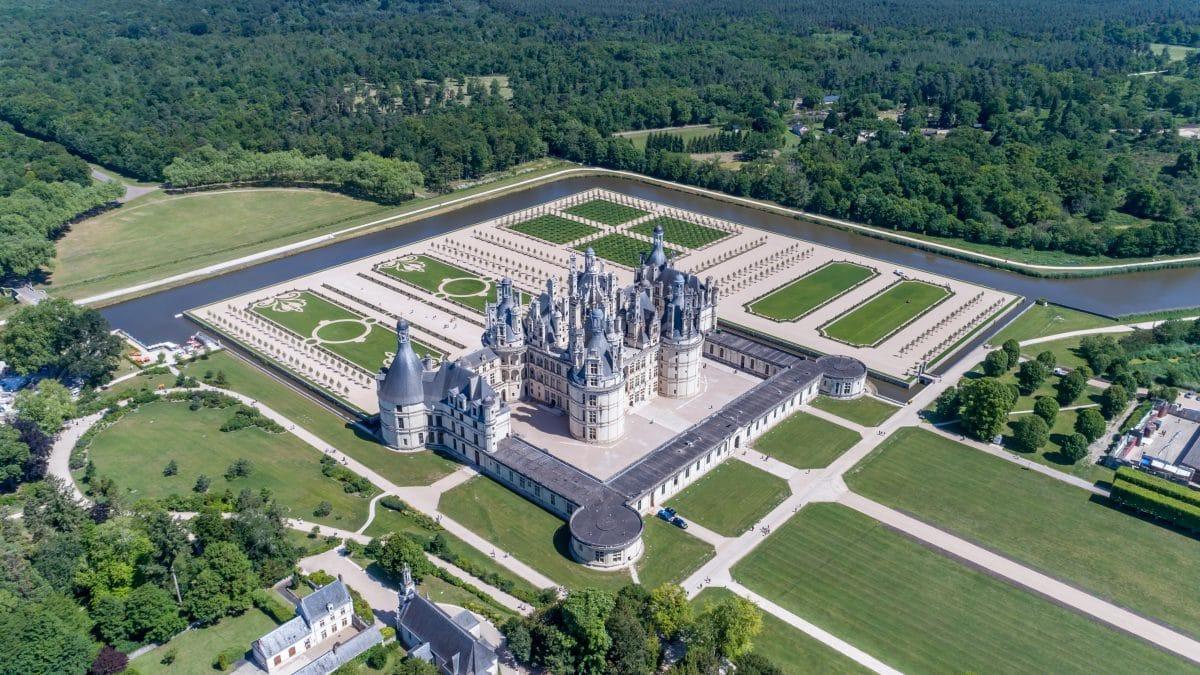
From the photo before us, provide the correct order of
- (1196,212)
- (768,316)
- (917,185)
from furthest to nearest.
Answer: (917,185) < (1196,212) < (768,316)

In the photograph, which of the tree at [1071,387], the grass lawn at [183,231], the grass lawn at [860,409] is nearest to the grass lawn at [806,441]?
the grass lawn at [860,409]

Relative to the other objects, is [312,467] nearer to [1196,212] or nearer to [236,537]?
[236,537]

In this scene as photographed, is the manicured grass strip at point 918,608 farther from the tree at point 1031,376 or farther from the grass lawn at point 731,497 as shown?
the tree at point 1031,376

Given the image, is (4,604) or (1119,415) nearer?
(4,604)

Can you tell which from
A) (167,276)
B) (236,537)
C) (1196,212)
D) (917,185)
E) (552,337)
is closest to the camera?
(236,537)

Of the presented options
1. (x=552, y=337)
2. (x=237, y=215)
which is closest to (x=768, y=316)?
(x=552, y=337)

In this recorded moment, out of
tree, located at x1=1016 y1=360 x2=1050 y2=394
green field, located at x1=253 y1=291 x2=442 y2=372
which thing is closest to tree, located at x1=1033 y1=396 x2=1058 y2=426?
tree, located at x1=1016 y1=360 x2=1050 y2=394

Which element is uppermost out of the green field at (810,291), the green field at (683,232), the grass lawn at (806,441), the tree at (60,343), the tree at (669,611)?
the tree at (60,343)
